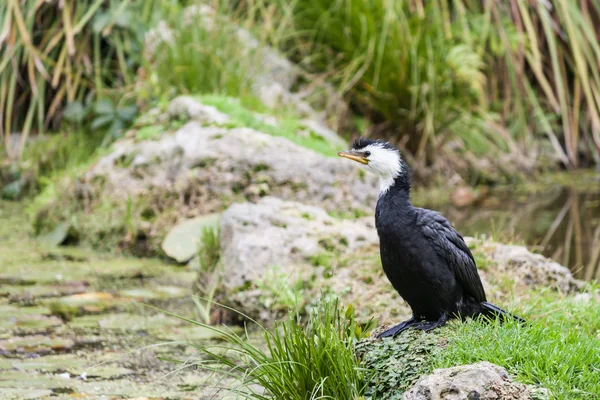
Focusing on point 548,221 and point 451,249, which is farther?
point 548,221

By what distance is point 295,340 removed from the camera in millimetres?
2639

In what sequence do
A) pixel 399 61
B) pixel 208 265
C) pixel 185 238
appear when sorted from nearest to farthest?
1. pixel 208 265
2. pixel 185 238
3. pixel 399 61

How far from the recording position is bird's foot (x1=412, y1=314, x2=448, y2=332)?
2803mm

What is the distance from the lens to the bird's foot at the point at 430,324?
280cm

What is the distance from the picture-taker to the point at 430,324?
286 cm

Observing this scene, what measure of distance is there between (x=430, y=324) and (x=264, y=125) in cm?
347

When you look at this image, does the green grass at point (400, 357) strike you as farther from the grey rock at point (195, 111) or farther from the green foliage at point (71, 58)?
the green foliage at point (71, 58)

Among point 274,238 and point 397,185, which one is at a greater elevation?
point 397,185

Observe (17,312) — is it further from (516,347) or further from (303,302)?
(516,347)

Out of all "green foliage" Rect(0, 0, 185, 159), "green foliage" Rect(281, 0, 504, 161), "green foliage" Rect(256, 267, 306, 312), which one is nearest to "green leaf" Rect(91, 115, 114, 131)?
"green foliage" Rect(0, 0, 185, 159)

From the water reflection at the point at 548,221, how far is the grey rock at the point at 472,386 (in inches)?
95.3

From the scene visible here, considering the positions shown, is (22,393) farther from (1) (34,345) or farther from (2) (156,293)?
(2) (156,293)

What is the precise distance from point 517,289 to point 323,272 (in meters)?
0.97

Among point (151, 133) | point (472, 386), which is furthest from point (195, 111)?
point (472, 386)
